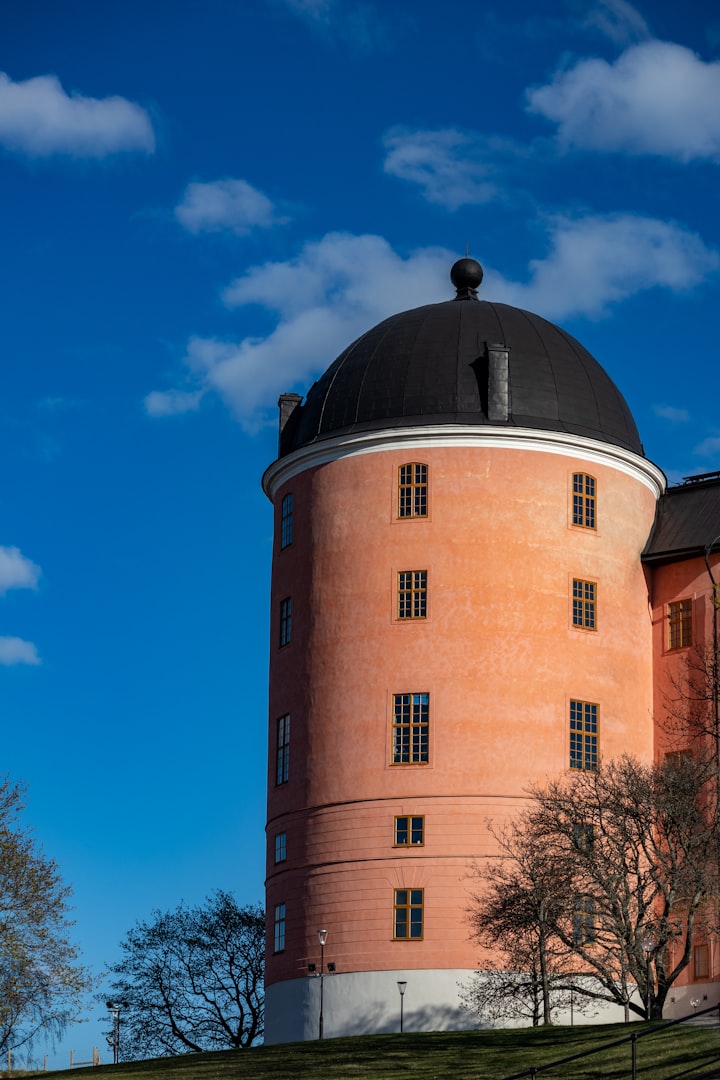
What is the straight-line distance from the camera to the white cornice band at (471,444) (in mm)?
50875

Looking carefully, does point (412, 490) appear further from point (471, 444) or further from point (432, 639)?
point (432, 639)

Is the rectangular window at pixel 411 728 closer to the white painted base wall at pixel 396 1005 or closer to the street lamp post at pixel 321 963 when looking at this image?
the street lamp post at pixel 321 963

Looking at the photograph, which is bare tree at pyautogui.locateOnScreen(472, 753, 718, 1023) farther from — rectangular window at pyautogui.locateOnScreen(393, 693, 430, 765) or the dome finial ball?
the dome finial ball

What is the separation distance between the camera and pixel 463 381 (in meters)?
51.8

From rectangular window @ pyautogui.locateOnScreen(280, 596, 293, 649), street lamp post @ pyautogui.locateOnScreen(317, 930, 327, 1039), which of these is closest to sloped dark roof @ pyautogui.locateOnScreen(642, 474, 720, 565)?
rectangular window @ pyautogui.locateOnScreen(280, 596, 293, 649)

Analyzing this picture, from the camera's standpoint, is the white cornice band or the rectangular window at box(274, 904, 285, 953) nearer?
the rectangular window at box(274, 904, 285, 953)

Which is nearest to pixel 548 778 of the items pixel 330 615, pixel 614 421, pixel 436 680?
pixel 436 680

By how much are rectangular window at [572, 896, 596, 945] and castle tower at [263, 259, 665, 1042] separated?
6631 millimetres

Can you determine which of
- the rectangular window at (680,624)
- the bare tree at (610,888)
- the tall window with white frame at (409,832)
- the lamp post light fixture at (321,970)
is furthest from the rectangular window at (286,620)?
the rectangular window at (680,624)

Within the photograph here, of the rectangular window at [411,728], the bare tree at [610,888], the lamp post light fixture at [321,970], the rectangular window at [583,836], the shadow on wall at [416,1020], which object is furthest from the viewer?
the rectangular window at [411,728]

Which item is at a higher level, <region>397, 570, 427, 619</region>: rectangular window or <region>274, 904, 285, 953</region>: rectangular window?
<region>397, 570, 427, 619</region>: rectangular window

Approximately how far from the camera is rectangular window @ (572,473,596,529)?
169 feet

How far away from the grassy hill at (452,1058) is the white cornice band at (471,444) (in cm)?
1637

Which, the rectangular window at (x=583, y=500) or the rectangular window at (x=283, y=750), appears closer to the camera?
the rectangular window at (x=583, y=500)
